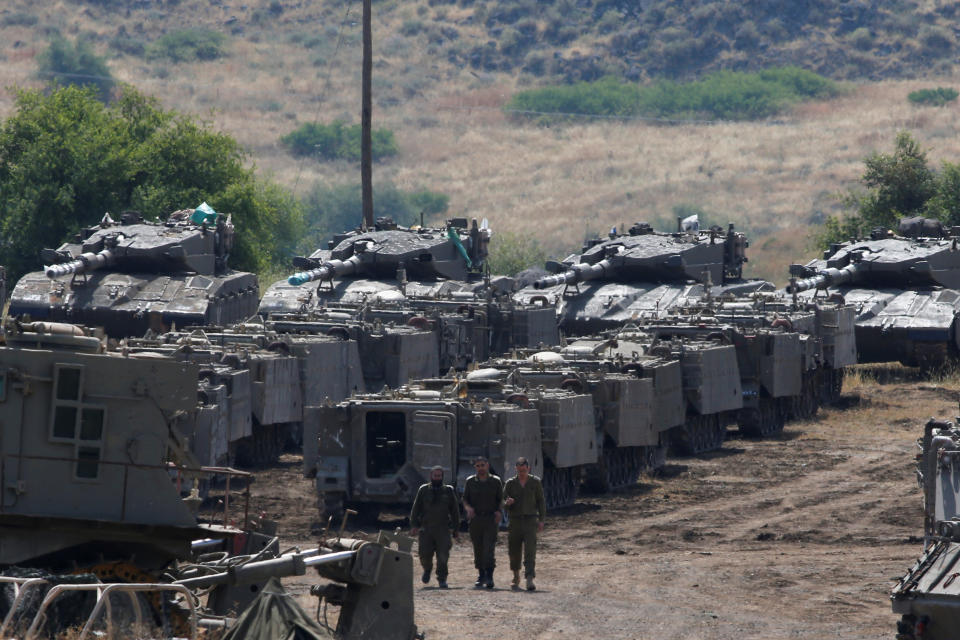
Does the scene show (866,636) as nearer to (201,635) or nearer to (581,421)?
(201,635)

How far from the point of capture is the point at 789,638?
51.8 ft

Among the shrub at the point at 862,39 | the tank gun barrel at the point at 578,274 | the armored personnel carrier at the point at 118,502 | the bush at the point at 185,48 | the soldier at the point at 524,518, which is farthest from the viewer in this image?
the bush at the point at 185,48

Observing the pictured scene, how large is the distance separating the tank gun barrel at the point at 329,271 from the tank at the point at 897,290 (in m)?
8.53

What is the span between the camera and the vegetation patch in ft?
314

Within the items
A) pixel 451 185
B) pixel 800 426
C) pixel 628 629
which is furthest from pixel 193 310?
pixel 451 185

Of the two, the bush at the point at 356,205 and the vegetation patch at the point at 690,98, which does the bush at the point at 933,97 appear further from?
the bush at the point at 356,205

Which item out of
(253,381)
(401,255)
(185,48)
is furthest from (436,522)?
(185,48)

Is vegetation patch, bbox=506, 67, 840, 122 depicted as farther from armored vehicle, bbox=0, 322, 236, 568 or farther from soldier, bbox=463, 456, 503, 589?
armored vehicle, bbox=0, 322, 236, 568

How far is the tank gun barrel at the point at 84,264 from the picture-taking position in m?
34.9

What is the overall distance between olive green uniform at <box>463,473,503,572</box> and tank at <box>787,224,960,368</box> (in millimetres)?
19588

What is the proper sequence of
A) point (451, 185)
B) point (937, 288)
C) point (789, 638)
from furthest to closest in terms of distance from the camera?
1. point (451, 185)
2. point (937, 288)
3. point (789, 638)

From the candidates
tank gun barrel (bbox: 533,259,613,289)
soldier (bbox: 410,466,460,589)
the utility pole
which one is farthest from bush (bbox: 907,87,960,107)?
soldier (bbox: 410,466,460,589)

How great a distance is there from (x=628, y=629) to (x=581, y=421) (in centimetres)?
783

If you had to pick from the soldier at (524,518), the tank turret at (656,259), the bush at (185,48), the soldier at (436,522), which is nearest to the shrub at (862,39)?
the bush at (185,48)
